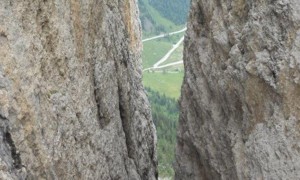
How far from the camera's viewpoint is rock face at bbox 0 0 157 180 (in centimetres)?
1519

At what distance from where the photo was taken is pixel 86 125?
19719mm

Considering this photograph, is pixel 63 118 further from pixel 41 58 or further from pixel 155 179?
pixel 155 179

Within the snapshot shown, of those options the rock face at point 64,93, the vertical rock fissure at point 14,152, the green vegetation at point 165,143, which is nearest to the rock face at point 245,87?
the rock face at point 64,93

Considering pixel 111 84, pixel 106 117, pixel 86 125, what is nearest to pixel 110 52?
pixel 111 84

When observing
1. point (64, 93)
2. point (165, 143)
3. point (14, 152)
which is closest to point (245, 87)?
point (64, 93)

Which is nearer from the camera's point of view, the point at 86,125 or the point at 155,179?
the point at 86,125

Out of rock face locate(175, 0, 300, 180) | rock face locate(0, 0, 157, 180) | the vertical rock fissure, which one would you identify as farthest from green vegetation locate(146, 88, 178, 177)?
the vertical rock fissure

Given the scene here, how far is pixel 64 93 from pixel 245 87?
7.46 metres

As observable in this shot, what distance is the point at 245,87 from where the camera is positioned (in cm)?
1898

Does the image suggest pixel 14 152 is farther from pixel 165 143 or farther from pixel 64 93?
pixel 165 143

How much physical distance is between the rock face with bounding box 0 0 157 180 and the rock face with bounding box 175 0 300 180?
4451mm

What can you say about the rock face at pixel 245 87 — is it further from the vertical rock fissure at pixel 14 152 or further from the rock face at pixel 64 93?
the vertical rock fissure at pixel 14 152

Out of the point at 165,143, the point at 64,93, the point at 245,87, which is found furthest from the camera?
the point at 165,143

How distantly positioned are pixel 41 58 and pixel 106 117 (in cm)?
609
